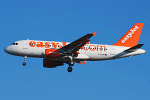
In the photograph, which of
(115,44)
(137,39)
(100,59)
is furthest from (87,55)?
(137,39)

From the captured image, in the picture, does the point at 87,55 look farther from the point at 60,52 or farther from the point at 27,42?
the point at 27,42

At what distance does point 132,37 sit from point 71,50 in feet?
46.4

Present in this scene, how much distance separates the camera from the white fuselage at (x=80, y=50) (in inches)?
2515

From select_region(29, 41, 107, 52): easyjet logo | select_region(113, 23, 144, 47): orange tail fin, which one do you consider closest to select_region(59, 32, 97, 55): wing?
select_region(29, 41, 107, 52): easyjet logo

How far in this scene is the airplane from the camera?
63.3 meters

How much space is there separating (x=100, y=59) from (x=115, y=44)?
5.13 metres

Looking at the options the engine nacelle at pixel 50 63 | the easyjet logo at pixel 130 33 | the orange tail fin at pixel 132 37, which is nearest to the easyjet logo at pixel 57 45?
the orange tail fin at pixel 132 37

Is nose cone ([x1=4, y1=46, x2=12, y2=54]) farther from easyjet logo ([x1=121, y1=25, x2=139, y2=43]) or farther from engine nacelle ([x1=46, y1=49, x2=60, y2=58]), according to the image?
easyjet logo ([x1=121, y1=25, x2=139, y2=43])

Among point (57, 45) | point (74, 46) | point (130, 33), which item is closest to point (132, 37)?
point (130, 33)

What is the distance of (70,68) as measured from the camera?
6681 cm

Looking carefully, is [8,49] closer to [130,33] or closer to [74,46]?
[74,46]

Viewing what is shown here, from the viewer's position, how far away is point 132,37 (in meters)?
71.2

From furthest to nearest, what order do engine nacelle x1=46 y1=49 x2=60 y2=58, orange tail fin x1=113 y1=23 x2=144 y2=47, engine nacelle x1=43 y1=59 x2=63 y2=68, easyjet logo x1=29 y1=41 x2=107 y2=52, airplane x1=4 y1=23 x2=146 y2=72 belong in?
orange tail fin x1=113 y1=23 x2=144 y2=47
engine nacelle x1=43 y1=59 x2=63 y2=68
easyjet logo x1=29 y1=41 x2=107 y2=52
airplane x1=4 y1=23 x2=146 y2=72
engine nacelle x1=46 y1=49 x2=60 y2=58

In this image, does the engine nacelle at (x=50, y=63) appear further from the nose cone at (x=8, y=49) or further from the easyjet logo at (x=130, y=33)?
the easyjet logo at (x=130, y=33)
